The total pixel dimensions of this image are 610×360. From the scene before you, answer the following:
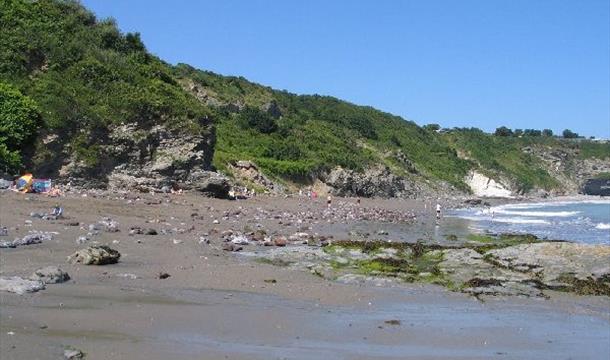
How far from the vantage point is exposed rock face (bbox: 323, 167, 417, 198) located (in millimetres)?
59156

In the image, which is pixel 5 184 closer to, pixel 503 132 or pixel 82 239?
pixel 82 239

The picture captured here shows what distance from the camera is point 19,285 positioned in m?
9.16

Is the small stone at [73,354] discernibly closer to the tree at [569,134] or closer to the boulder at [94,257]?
the boulder at [94,257]

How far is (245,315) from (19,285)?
128 inches

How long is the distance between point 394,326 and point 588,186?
481 feet

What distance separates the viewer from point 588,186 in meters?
142

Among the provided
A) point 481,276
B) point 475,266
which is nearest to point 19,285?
point 481,276

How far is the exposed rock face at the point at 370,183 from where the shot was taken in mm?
59156

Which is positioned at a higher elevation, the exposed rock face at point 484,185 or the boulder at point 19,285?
the exposed rock face at point 484,185

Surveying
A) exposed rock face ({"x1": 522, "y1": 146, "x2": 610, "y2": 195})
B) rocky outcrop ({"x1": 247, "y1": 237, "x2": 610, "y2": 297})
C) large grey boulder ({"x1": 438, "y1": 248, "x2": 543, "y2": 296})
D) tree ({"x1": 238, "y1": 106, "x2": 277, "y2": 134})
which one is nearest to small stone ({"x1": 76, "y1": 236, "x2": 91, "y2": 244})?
rocky outcrop ({"x1": 247, "y1": 237, "x2": 610, "y2": 297})

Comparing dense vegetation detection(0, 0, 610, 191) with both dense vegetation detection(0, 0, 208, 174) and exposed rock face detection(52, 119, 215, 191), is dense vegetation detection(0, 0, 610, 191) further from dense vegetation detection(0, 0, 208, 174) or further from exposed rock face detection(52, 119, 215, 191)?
exposed rock face detection(52, 119, 215, 191)

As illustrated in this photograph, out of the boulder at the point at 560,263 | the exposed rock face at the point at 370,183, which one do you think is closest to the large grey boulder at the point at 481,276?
the boulder at the point at 560,263

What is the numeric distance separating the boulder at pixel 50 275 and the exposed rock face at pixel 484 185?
9428 centimetres

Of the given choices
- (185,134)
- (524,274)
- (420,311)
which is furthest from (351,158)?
(420,311)
